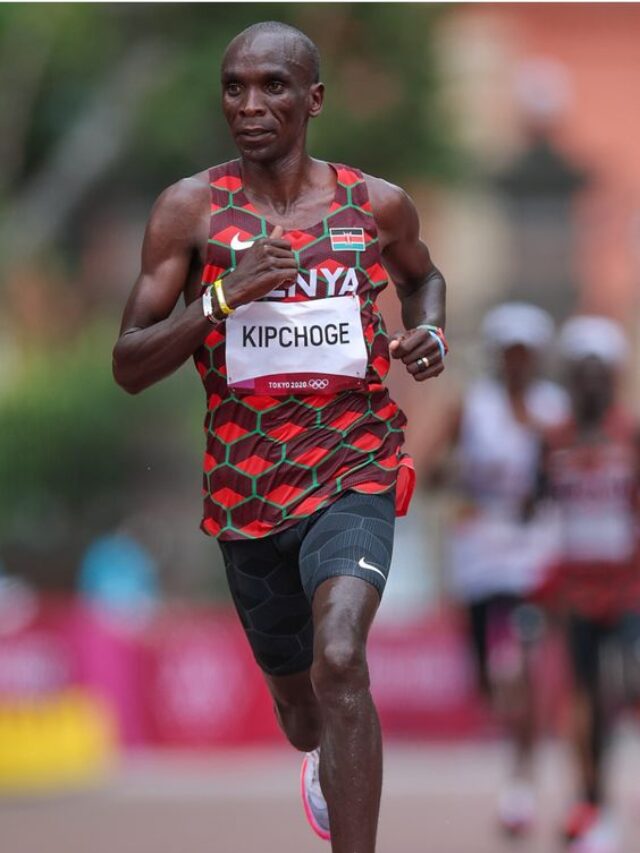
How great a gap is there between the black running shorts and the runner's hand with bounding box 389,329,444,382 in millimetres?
398

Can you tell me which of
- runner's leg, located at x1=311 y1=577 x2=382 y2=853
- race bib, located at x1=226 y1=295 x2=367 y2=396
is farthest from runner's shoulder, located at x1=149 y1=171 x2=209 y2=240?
runner's leg, located at x1=311 y1=577 x2=382 y2=853

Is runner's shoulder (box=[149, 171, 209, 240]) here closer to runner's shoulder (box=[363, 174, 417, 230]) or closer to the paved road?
runner's shoulder (box=[363, 174, 417, 230])

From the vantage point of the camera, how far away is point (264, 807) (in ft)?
38.8

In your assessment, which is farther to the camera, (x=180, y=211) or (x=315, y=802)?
(x=315, y=802)

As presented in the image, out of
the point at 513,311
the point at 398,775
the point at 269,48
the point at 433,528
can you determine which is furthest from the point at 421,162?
the point at 269,48

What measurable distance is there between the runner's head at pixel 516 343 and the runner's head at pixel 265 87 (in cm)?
482

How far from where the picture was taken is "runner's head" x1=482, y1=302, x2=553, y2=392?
10.9 metres

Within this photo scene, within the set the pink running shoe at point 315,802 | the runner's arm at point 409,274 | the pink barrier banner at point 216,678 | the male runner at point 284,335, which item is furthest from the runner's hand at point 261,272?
the pink barrier banner at point 216,678

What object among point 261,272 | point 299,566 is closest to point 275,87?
point 261,272

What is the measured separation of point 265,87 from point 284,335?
0.71 m

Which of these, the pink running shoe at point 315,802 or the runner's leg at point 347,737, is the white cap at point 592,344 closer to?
the pink running shoe at point 315,802

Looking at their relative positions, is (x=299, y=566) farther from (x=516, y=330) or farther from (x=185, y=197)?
(x=516, y=330)

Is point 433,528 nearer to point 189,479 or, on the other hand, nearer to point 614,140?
point 189,479

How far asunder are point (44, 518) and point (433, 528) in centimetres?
678
